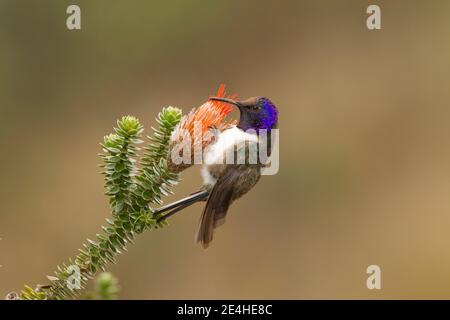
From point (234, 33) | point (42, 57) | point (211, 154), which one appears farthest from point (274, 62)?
point (211, 154)

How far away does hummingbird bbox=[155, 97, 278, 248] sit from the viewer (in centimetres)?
317

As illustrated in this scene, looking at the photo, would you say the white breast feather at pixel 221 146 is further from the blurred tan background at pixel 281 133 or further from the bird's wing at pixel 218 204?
the blurred tan background at pixel 281 133

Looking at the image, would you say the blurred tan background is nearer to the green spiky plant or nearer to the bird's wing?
the bird's wing

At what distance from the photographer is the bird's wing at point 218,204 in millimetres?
3211

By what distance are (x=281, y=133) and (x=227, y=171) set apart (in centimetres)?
553

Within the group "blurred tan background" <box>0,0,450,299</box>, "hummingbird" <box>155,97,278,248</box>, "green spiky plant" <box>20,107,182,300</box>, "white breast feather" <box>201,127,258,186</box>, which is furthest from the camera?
"blurred tan background" <box>0,0,450,299</box>

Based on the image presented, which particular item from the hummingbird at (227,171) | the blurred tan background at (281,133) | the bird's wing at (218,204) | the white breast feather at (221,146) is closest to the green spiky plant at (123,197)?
the hummingbird at (227,171)

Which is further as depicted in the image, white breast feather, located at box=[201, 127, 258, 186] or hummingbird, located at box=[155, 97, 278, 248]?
hummingbird, located at box=[155, 97, 278, 248]

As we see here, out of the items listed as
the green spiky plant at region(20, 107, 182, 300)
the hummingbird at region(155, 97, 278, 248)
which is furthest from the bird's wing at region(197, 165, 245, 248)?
the green spiky plant at region(20, 107, 182, 300)

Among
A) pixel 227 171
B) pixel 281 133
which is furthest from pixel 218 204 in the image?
pixel 281 133

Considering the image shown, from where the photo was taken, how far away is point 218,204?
134 inches

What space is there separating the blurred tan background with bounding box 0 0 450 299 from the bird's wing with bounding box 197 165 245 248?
469cm

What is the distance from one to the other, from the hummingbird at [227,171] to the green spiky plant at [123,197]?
0.22 m

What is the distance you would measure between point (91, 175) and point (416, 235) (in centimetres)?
425
